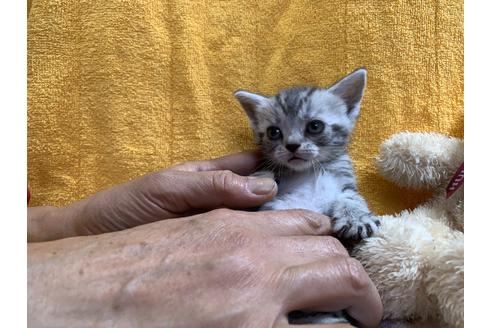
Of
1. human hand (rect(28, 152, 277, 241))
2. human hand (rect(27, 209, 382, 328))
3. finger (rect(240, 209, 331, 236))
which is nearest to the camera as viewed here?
human hand (rect(27, 209, 382, 328))

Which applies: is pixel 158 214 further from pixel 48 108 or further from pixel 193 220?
pixel 48 108

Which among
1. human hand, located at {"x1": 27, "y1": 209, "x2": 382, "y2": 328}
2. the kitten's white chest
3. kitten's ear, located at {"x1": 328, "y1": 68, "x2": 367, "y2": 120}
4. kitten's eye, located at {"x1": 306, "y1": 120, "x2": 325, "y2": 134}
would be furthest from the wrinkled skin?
kitten's ear, located at {"x1": 328, "y1": 68, "x2": 367, "y2": 120}

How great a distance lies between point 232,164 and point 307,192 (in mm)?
222

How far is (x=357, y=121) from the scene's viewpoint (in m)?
1.29

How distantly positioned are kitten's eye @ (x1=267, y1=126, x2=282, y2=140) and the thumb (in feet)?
0.56


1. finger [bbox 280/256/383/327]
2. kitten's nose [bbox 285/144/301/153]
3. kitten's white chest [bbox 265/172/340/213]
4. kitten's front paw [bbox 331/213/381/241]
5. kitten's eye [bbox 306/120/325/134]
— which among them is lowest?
finger [bbox 280/256/383/327]

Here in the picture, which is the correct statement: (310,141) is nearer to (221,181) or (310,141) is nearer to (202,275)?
(221,181)

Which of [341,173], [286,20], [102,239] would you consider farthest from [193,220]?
[286,20]

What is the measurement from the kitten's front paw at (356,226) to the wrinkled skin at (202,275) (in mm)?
41

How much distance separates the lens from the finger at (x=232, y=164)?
49.8 inches

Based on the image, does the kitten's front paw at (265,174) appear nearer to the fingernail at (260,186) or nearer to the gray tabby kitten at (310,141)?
the gray tabby kitten at (310,141)

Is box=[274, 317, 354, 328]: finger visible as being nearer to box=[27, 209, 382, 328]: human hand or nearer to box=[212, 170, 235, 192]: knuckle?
box=[27, 209, 382, 328]: human hand

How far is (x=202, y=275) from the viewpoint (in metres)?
0.81

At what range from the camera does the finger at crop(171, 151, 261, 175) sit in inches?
49.8
